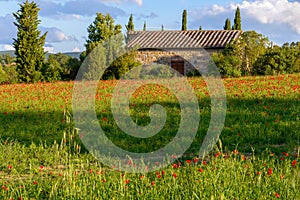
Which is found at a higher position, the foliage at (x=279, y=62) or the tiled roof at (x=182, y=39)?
the tiled roof at (x=182, y=39)

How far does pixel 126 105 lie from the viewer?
44.7ft

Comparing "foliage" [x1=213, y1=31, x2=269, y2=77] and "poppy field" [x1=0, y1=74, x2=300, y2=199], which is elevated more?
"foliage" [x1=213, y1=31, x2=269, y2=77]

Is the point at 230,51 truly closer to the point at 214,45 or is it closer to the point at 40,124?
the point at 214,45

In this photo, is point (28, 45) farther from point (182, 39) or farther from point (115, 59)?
point (182, 39)

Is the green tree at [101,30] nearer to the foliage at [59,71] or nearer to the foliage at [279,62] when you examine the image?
the foliage at [59,71]

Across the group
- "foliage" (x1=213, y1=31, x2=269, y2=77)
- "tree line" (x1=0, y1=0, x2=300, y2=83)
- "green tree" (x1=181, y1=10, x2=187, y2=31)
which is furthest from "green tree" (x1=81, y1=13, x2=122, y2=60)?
"green tree" (x1=181, y1=10, x2=187, y2=31)

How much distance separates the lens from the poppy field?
198 inches

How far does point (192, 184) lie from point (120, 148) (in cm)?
315

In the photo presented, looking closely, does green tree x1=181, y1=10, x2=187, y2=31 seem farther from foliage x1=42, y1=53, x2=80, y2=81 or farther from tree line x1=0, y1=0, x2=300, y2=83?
foliage x1=42, y1=53, x2=80, y2=81

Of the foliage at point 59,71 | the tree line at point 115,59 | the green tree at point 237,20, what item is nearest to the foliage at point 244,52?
the tree line at point 115,59

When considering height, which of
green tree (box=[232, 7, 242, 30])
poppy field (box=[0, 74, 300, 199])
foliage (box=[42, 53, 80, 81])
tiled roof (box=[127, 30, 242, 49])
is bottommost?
poppy field (box=[0, 74, 300, 199])

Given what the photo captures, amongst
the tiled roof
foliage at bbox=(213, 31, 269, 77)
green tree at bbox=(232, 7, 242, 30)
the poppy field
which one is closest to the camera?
the poppy field

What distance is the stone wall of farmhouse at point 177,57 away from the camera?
32062 mm

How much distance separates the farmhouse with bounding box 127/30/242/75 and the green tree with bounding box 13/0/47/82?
757 centimetres
